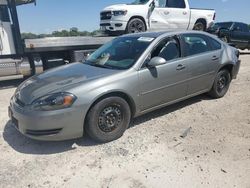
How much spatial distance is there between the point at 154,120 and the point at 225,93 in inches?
86.7

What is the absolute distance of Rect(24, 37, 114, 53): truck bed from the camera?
25.6 ft

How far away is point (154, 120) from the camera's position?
4750 mm

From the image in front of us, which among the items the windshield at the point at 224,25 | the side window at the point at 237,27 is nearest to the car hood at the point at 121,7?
the windshield at the point at 224,25

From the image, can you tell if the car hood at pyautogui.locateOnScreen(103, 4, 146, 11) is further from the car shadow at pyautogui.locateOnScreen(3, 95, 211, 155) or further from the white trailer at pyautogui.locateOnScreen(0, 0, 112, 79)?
the car shadow at pyautogui.locateOnScreen(3, 95, 211, 155)

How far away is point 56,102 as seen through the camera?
355 centimetres

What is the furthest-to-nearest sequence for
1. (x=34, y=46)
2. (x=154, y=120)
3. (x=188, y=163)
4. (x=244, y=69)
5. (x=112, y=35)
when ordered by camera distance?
(x=112, y=35)
(x=244, y=69)
(x=34, y=46)
(x=154, y=120)
(x=188, y=163)

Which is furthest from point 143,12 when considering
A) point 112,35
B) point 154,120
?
point 154,120

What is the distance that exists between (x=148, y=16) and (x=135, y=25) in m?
0.63

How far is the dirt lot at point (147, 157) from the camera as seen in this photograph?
311cm

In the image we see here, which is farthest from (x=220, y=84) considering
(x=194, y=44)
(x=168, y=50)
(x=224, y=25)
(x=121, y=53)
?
(x=224, y=25)

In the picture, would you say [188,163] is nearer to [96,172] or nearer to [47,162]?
[96,172]

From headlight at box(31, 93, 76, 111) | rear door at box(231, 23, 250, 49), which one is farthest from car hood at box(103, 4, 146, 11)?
rear door at box(231, 23, 250, 49)

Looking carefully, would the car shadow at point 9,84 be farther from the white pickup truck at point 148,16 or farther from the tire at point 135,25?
the tire at point 135,25

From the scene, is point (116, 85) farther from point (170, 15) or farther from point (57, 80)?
point (170, 15)
